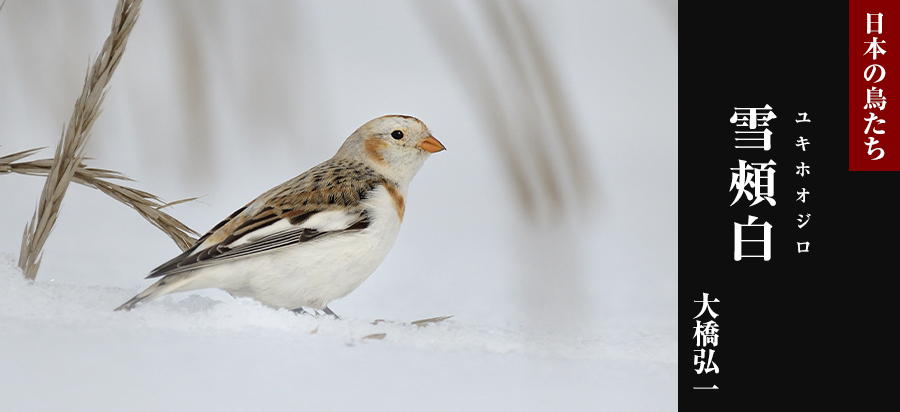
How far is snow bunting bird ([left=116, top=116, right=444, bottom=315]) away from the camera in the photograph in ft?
4.74

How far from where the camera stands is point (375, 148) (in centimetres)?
179

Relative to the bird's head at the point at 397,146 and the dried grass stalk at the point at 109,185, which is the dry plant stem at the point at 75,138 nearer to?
the dried grass stalk at the point at 109,185

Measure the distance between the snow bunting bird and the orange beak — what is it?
0.13m

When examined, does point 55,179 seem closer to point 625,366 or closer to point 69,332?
point 69,332

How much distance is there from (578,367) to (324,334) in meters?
0.41

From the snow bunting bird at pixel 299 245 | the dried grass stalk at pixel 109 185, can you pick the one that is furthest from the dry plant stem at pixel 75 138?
the snow bunting bird at pixel 299 245

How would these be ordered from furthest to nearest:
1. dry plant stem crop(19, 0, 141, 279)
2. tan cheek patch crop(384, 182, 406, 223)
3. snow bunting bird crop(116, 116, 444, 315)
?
tan cheek patch crop(384, 182, 406, 223), snow bunting bird crop(116, 116, 444, 315), dry plant stem crop(19, 0, 141, 279)

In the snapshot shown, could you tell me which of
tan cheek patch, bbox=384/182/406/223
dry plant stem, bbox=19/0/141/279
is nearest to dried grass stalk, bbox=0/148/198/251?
dry plant stem, bbox=19/0/141/279

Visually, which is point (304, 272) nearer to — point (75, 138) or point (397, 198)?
point (397, 198)

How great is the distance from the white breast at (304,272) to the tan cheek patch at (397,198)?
0.16 meters

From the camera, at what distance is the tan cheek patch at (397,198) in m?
1.70

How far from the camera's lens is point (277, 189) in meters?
1.69

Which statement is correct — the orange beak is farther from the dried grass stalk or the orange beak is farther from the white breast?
the dried grass stalk

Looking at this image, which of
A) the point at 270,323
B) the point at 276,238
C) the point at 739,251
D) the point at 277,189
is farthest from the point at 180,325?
the point at 739,251
